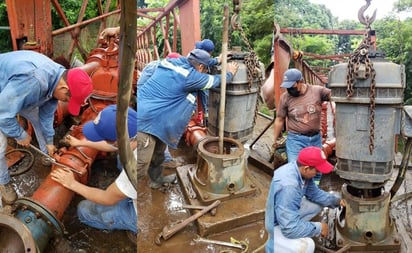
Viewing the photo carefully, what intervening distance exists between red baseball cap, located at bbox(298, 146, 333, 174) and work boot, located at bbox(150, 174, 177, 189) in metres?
1.44

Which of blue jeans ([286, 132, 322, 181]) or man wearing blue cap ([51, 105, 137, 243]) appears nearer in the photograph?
man wearing blue cap ([51, 105, 137, 243])

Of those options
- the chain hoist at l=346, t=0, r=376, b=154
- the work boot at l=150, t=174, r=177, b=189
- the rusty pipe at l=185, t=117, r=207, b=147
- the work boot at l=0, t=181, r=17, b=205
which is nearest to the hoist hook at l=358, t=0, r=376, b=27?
the chain hoist at l=346, t=0, r=376, b=154

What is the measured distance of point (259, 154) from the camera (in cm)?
274

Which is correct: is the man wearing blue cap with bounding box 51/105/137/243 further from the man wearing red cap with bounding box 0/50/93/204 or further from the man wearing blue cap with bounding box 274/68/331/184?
the man wearing blue cap with bounding box 274/68/331/184

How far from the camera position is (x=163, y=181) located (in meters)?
3.02

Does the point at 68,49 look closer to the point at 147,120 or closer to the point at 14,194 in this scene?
the point at 147,120

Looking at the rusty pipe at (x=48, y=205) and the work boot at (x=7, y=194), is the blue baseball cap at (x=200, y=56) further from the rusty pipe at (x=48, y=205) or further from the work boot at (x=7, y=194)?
the work boot at (x=7, y=194)

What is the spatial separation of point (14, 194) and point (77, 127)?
1.62 ft

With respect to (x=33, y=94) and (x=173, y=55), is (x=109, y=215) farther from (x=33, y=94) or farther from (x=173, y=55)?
(x=173, y=55)

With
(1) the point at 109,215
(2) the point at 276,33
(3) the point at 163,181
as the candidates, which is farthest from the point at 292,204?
(3) the point at 163,181

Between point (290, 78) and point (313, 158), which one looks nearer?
point (290, 78)

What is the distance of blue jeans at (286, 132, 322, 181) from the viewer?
6.29 feet

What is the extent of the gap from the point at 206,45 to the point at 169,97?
0.59 metres

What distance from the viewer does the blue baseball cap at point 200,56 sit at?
2.03 meters
